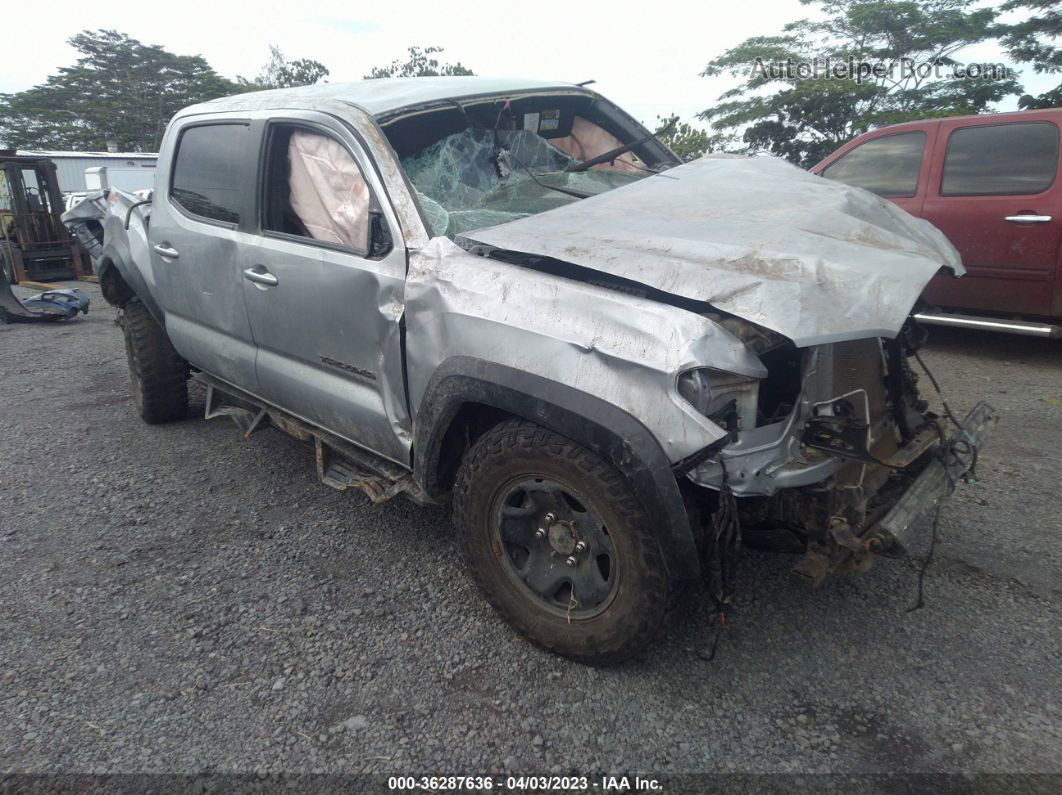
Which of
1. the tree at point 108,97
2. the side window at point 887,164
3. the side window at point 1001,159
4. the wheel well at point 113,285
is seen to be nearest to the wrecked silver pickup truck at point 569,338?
the wheel well at point 113,285

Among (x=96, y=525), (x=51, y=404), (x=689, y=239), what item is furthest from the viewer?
(x=51, y=404)

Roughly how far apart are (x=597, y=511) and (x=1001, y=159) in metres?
4.99

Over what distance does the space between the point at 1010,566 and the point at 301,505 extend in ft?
10.3

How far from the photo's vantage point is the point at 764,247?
2.16m

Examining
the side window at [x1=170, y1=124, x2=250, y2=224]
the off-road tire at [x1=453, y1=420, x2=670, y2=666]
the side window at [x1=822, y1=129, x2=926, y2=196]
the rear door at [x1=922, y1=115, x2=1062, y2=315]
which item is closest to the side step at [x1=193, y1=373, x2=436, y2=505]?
the off-road tire at [x1=453, y1=420, x2=670, y2=666]

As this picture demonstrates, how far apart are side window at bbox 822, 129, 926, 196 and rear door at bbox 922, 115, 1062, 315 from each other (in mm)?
170

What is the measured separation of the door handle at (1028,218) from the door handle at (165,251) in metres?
5.43

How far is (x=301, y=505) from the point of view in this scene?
3623 mm

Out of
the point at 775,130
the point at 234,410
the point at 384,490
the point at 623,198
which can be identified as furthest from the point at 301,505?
the point at 775,130

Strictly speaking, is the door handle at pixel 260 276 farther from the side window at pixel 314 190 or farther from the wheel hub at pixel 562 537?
the wheel hub at pixel 562 537

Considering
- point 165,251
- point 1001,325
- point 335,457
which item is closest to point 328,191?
point 335,457

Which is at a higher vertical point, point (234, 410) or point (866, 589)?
point (234, 410)

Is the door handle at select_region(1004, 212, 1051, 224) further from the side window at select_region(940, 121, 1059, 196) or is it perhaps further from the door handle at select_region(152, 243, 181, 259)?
the door handle at select_region(152, 243, 181, 259)

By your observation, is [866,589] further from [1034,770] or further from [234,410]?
[234,410]
